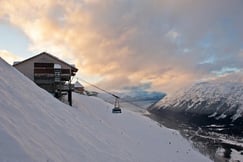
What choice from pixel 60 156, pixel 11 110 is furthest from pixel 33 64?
pixel 60 156

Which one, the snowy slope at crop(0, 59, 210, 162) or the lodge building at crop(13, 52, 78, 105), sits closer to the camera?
the snowy slope at crop(0, 59, 210, 162)

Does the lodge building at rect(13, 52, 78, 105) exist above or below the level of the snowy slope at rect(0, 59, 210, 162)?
above

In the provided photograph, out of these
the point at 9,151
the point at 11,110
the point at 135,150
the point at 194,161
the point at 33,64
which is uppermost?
the point at 33,64

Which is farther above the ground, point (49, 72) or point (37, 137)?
point (49, 72)

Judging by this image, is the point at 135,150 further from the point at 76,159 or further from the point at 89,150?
the point at 76,159

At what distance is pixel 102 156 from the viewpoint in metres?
15.1

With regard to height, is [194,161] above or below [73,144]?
below

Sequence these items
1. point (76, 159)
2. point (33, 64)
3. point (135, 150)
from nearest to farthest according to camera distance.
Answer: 1. point (76, 159)
2. point (135, 150)
3. point (33, 64)

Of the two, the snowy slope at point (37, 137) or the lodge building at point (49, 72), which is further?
the lodge building at point (49, 72)

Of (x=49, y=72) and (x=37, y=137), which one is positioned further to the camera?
(x=49, y=72)

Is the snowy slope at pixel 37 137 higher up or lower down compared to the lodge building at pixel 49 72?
lower down

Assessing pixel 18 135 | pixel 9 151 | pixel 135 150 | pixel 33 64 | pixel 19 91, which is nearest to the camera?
pixel 9 151

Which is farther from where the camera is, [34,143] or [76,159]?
[76,159]

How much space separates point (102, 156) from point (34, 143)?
4454mm
